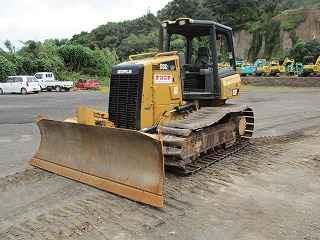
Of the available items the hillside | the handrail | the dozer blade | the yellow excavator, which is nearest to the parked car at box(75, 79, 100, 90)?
the hillside

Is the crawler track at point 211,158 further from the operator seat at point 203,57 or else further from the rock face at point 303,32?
the rock face at point 303,32

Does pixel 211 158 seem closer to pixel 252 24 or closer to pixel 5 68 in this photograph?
pixel 5 68

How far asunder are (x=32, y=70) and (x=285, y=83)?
25447mm

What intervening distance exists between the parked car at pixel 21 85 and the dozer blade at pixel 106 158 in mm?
31690

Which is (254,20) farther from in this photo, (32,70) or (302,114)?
(302,114)

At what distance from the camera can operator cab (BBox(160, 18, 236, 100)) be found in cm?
1018

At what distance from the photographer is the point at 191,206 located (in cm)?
704

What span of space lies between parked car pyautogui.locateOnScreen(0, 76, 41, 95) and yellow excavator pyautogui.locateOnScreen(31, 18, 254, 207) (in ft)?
102

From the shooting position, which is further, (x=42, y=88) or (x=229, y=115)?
(x=42, y=88)

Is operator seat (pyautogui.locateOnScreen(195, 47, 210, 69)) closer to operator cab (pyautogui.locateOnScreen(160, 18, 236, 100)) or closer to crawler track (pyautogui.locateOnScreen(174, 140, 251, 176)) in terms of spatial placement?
operator cab (pyautogui.locateOnScreen(160, 18, 236, 100))

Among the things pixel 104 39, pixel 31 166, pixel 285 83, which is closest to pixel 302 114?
pixel 31 166

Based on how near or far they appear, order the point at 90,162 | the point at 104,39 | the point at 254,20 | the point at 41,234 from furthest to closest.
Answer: the point at 104,39
the point at 254,20
the point at 90,162
the point at 41,234

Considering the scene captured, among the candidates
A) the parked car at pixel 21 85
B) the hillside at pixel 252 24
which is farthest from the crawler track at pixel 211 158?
the hillside at pixel 252 24

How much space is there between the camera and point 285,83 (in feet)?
138
